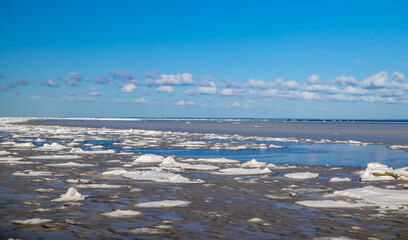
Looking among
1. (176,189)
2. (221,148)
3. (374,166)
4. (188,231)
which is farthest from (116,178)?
(221,148)

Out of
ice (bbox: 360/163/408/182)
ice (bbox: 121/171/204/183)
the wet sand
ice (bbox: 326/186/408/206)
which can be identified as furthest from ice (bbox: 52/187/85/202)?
the wet sand

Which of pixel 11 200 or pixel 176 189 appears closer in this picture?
pixel 11 200

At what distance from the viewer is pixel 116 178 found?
41.3ft

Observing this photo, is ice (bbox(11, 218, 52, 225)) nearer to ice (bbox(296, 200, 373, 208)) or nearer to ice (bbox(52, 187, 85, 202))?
ice (bbox(52, 187, 85, 202))

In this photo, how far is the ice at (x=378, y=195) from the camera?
30.2 feet

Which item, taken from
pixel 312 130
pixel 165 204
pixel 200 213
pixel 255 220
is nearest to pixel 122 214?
pixel 165 204

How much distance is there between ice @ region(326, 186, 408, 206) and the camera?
363 inches

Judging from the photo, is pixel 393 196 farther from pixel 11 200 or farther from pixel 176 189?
pixel 11 200

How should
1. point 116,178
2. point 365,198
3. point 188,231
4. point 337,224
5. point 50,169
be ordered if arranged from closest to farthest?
point 188,231 → point 337,224 → point 365,198 → point 116,178 → point 50,169

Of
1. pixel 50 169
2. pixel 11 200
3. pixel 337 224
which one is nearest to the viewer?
pixel 337 224

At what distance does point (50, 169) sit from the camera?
1443 centimetres

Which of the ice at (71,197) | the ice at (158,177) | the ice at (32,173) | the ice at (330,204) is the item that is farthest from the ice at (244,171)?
the ice at (71,197)

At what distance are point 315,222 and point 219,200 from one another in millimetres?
2603

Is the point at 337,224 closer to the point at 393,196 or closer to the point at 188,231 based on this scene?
the point at 188,231
